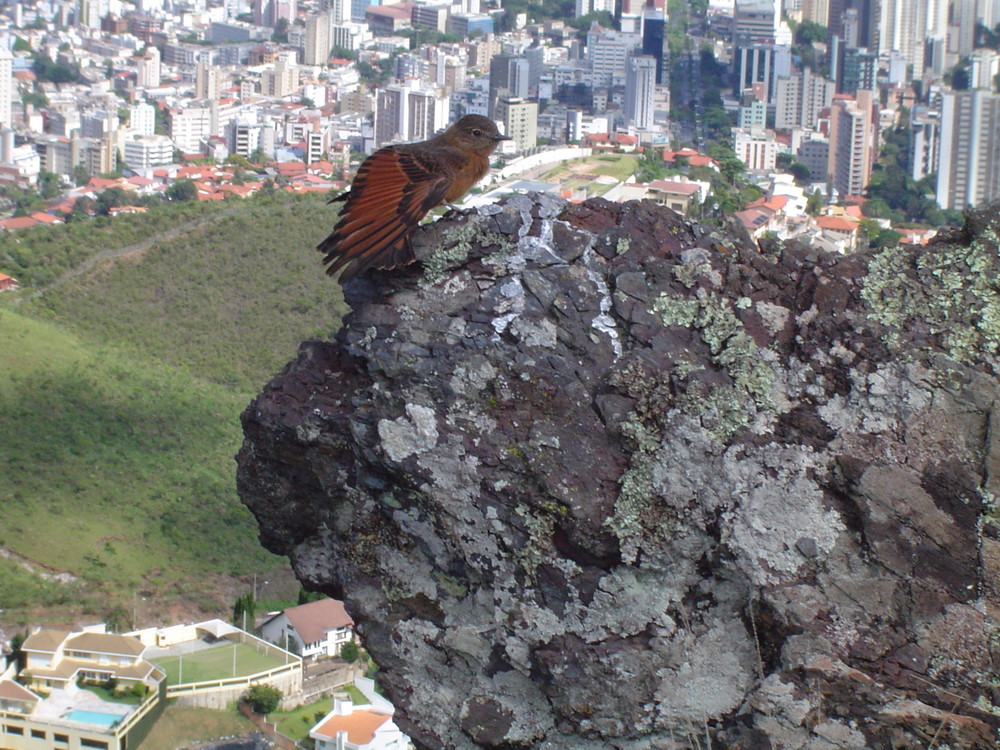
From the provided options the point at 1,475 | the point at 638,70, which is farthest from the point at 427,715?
the point at 638,70

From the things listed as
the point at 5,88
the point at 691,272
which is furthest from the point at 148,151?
the point at 691,272

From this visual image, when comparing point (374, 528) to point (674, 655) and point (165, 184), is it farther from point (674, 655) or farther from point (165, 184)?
point (165, 184)

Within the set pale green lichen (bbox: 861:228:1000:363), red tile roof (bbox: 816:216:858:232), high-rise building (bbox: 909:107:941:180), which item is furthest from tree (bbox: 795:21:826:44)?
pale green lichen (bbox: 861:228:1000:363)

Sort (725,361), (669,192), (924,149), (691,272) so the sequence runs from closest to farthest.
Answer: (725,361) → (691,272) → (669,192) → (924,149)

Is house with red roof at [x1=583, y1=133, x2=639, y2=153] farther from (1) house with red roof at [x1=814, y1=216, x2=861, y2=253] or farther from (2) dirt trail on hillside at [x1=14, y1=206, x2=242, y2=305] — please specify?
(2) dirt trail on hillside at [x1=14, y1=206, x2=242, y2=305]

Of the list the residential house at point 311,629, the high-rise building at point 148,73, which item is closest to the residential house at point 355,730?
the residential house at point 311,629

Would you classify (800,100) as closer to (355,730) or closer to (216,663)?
(216,663)

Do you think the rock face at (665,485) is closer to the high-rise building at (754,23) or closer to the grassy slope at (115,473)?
the grassy slope at (115,473)
